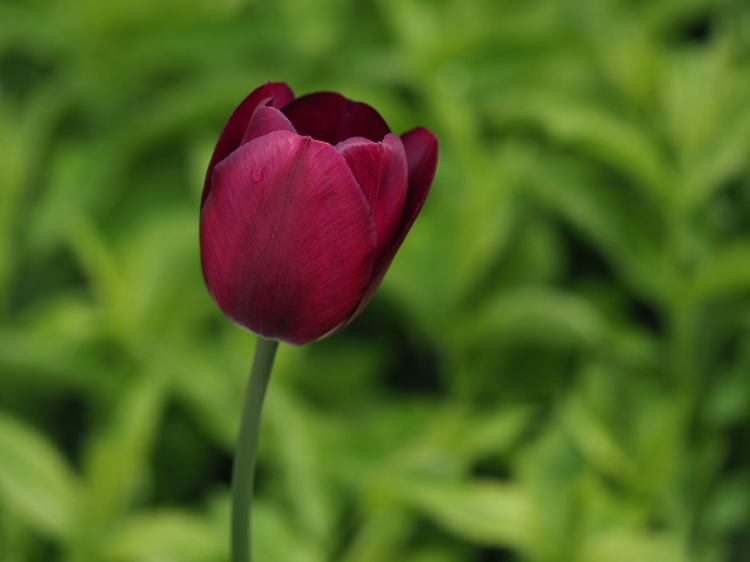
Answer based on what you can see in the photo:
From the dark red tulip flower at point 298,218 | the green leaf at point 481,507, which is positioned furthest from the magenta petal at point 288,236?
the green leaf at point 481,507

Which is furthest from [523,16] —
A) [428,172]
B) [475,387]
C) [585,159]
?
[428,172]

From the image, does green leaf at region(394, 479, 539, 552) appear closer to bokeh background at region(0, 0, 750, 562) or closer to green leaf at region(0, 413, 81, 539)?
bokeh background at region(0, 0, 750, 562)

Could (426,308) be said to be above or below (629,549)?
above

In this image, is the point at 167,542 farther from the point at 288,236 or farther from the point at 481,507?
the point at 288,236

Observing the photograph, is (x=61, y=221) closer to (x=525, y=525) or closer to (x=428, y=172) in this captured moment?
(x=525, y=525)

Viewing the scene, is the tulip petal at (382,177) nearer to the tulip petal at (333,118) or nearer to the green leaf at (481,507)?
the tulip petal at (333,118)

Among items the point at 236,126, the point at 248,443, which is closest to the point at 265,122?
the point at 236,126
